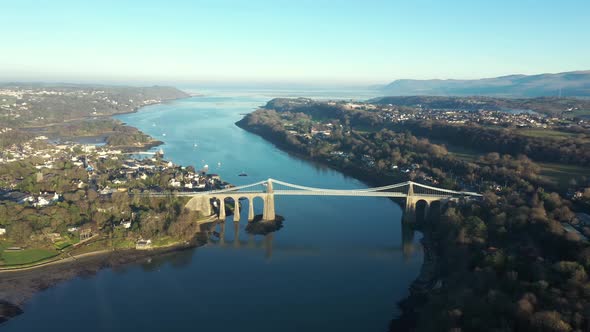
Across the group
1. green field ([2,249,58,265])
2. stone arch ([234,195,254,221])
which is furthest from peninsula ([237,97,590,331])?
green field ([2,249,58,265])

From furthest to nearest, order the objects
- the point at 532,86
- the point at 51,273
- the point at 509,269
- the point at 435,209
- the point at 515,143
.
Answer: the point at 532,86 < the point at 515,143 < the point at 435,209 < the point at 51,273 < the point at 509,269

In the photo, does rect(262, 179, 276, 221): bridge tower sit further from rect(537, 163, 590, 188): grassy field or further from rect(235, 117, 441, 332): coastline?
rect(537, 163, 590, 188): grassy field

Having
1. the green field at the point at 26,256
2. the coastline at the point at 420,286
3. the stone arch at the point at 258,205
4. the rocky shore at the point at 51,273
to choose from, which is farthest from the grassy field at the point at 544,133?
the green field at the point at 26,256

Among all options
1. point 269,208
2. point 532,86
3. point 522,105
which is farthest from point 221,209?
point 532,86

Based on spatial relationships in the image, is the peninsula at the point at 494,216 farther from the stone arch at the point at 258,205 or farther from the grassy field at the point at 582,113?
the stone arch at the point at 258,205

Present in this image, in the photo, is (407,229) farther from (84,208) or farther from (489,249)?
(84,208)

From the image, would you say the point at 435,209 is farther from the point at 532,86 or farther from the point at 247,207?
the point at 532,86

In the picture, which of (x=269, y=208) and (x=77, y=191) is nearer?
(x=269, y=208)
